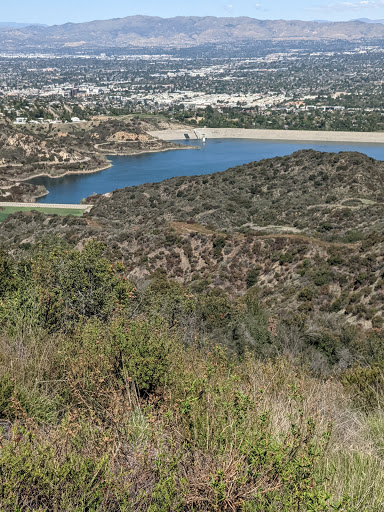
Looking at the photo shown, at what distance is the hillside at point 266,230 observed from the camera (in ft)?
60.1

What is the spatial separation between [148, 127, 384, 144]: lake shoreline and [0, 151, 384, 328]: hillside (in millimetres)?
45772

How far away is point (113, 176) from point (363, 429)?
66.4 m

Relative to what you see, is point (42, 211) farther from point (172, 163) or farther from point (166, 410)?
point (166, 410)

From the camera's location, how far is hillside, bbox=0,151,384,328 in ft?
60.1

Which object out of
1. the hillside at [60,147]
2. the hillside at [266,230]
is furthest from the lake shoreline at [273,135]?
the hillside at [266,230]

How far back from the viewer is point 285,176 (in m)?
43.5

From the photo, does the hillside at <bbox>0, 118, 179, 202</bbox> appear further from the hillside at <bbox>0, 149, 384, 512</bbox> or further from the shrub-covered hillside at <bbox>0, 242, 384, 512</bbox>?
the shrub-covered hillside at <bbox>0, 242, 384, 512</bbox>

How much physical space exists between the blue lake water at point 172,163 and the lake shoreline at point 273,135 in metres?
1.85

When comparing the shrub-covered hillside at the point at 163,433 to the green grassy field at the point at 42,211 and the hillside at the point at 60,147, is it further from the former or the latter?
the hillside at the point at 60,147

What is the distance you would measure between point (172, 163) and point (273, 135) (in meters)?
25.9

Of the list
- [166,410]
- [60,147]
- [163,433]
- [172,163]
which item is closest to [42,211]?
[172,163]

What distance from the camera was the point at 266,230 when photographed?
2828 centimetres

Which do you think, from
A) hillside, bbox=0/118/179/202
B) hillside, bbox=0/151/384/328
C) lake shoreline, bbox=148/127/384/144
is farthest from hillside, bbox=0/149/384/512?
lake shoreline, bbox=148/127/384/144

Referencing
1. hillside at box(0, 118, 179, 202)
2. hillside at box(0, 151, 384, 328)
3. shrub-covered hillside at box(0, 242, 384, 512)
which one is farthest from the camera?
hillside at box(0, 118, 179, 202)
